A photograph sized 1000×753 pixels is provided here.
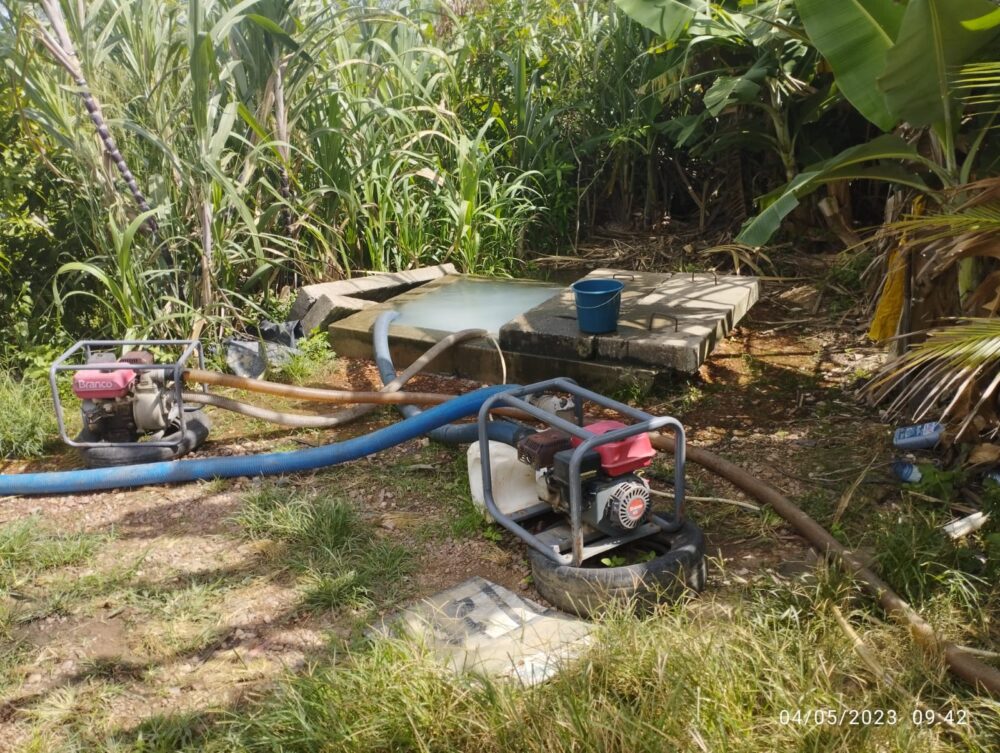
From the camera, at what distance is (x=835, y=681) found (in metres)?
2.20

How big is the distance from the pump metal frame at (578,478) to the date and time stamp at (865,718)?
2.61 feet

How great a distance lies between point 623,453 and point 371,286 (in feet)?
9.91

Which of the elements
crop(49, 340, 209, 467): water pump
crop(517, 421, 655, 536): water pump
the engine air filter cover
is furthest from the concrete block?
the engine air filter cover

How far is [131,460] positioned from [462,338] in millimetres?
1649

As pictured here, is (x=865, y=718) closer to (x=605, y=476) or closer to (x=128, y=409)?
(x=605, y=476)

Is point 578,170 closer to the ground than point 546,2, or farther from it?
closer to the ground

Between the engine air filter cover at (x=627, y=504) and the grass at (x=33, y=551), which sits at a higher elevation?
the engine air filter cover at (x=627, y=504)

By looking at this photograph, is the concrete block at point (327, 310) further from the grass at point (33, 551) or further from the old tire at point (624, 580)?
the old tire at point (624, 580)

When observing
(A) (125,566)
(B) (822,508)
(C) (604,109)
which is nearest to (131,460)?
(A) (125,566)

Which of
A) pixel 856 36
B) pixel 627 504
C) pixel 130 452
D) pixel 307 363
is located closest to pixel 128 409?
pixel 130 452

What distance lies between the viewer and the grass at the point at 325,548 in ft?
9.26

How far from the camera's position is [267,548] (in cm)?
314

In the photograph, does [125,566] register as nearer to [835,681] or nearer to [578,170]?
[835,681]

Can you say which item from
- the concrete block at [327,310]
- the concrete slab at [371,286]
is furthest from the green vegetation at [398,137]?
the concrete block at [327,310]
